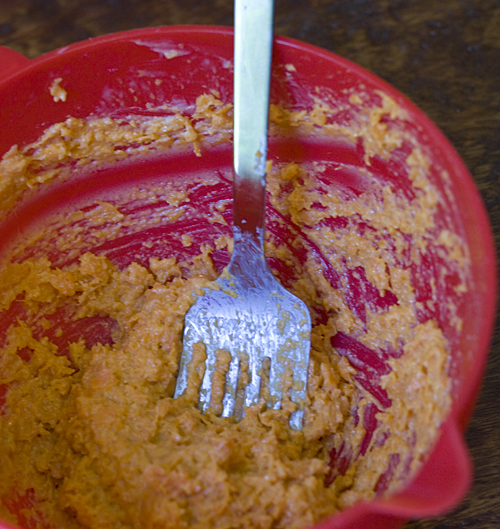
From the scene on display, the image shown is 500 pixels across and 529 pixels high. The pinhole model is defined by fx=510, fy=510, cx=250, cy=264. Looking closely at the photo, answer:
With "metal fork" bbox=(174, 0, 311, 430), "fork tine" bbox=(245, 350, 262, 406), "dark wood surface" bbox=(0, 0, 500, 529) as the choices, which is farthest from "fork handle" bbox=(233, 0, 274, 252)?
"dark wood surface" bbox=(0, 0, 500, 529)

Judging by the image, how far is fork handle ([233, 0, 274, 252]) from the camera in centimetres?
128

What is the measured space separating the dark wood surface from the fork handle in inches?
37.2

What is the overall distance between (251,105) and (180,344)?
33.8 inches

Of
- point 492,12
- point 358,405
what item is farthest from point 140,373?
point 492,12

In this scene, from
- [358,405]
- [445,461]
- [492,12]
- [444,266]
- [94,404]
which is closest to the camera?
[445,461]

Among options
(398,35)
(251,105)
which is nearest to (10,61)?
(251,105)

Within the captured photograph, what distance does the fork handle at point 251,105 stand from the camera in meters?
1.28

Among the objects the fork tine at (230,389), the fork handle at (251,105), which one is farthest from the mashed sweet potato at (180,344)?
the fork handle at (251,105)

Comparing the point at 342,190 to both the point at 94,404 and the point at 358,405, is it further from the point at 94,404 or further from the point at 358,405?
the point at 94,404

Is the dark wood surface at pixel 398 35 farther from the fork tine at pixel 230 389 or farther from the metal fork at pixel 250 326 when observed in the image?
the fork tine at pixel 230 389

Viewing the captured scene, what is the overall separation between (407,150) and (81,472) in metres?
1.32

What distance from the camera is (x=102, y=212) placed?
180 centimetres

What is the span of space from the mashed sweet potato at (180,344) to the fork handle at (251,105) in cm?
18

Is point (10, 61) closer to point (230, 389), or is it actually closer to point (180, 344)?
point (180, 344)
